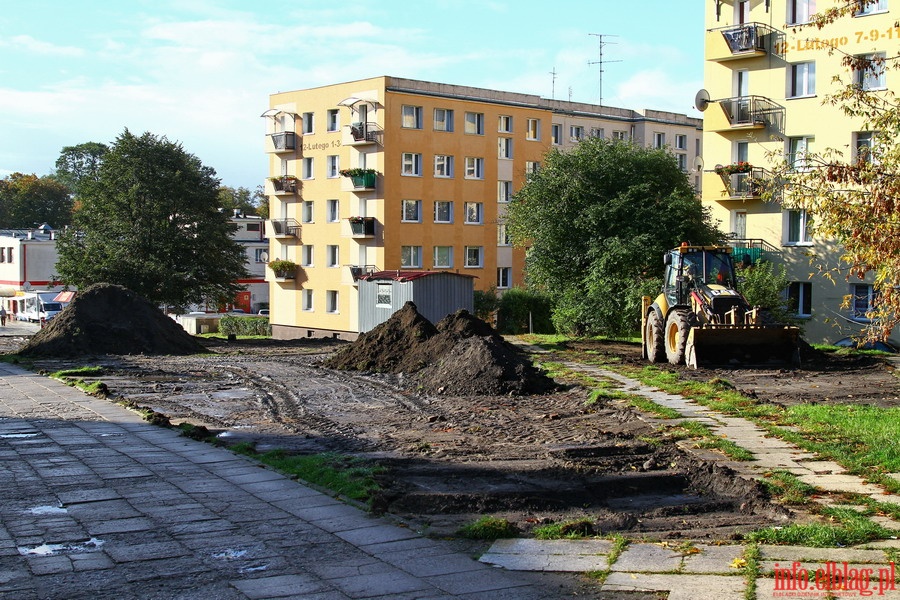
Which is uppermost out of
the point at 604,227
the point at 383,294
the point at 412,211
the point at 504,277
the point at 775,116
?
the point at 775,116

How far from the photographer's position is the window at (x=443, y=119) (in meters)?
51.5

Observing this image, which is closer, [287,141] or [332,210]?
[332,210]

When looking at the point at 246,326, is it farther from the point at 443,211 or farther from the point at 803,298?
the point at 803,298

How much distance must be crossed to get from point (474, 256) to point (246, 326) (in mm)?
15098

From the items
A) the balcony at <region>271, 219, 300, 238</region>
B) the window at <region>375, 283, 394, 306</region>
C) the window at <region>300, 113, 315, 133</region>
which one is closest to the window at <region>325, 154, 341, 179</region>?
the window at <region>300, 113, 315, 133</region>

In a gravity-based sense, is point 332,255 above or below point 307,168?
below

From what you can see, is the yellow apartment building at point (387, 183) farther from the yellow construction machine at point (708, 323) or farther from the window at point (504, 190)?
the yellow construction machine at point (708, 323)

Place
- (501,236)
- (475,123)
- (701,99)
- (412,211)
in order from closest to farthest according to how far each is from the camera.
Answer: (701,99), (412,211), (475,123), (501,236)

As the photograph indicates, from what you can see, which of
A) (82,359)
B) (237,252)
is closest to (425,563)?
→ (82,359)

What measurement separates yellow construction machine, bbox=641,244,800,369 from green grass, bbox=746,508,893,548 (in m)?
13.4

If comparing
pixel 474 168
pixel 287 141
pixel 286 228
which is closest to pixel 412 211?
pixel 474 168

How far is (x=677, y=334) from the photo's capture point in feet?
72.2

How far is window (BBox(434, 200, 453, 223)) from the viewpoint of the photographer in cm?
5197

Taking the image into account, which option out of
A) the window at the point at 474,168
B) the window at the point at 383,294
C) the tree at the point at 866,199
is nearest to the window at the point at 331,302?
the window at the point at 474,168
